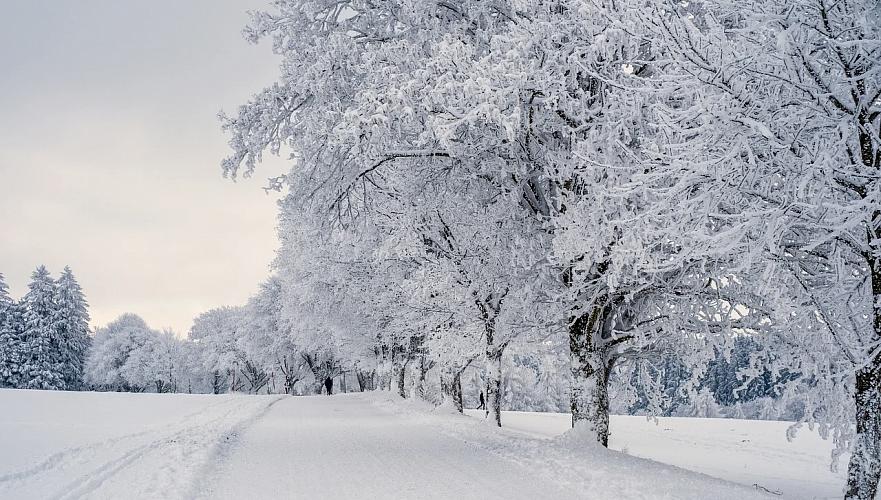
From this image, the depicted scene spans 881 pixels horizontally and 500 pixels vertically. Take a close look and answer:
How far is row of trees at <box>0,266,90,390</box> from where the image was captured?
174 feet

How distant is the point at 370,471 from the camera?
8336 mm

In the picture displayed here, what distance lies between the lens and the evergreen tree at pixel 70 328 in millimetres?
57000

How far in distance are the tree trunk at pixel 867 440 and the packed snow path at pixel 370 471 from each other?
2.62m

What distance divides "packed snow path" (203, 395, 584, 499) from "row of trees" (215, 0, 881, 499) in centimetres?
258

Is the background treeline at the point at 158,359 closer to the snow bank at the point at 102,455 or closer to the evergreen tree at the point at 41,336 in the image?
the evergreen tree at the point at 41,336

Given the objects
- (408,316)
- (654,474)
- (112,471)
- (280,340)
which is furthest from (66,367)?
A: (654,474)

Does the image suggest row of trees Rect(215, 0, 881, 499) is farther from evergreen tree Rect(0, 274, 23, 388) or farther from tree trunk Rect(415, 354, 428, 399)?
evergreen tree Rect(0, 274, 23, 388)

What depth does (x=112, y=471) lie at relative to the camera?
8203mm

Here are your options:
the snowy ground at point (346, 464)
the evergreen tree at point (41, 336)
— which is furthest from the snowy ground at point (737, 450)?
the evergreen tree at point (41, 336)

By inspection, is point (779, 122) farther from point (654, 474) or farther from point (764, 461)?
point (764, 461)

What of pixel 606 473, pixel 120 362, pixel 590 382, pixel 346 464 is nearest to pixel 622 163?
pixel 590 382

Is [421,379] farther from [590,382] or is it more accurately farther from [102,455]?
[102,455]

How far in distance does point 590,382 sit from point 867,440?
490 cm

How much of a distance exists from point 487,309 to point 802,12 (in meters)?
12.9
